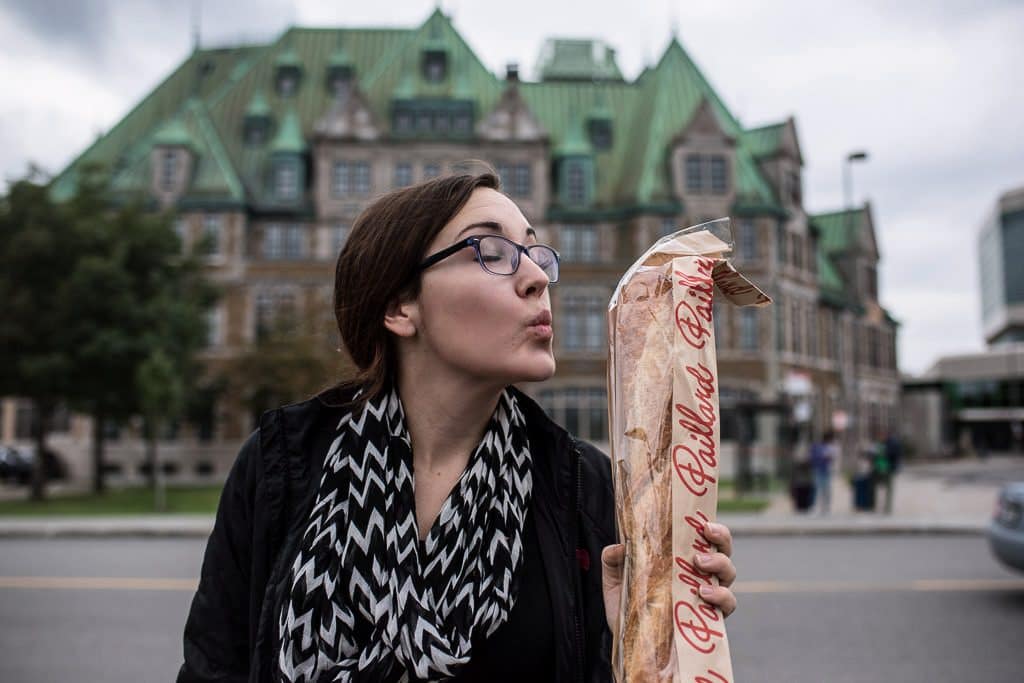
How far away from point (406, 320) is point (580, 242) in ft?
146

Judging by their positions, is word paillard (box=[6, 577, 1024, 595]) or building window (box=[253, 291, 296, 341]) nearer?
word paillard (box=[6, 577, 1024, 595])

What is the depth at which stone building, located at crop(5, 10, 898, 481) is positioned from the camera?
4459 cm

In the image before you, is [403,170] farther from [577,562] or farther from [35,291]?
[577,562]

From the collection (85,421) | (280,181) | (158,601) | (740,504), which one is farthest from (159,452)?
(158,601)

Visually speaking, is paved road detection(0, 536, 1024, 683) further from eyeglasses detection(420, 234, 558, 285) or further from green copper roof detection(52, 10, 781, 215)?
green copper roof detection(52, 10, 781, 215)

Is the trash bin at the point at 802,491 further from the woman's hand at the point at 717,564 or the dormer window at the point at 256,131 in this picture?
the dormer window at the point at 256,131

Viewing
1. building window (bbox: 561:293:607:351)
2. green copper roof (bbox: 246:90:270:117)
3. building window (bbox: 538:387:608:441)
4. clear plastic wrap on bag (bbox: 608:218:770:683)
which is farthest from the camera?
green copper roof (bbox: 246:90:270:117)

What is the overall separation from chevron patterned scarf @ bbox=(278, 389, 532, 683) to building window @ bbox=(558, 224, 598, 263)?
43.9m

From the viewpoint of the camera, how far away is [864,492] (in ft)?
66.6

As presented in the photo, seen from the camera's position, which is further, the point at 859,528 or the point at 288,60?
the point at 288,60

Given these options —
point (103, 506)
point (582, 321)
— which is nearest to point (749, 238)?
point (582, 321)

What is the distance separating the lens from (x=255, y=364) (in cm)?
3675

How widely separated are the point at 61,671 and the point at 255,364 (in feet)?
101

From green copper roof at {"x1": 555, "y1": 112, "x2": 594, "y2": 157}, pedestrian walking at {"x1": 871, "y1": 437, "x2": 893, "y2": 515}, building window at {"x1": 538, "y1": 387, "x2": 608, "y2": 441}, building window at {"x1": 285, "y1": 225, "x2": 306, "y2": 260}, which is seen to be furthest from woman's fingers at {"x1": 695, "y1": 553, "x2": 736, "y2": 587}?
green copper roof at {"x1": 555, "y1": 112, "x2": 594, "y2": 157}
